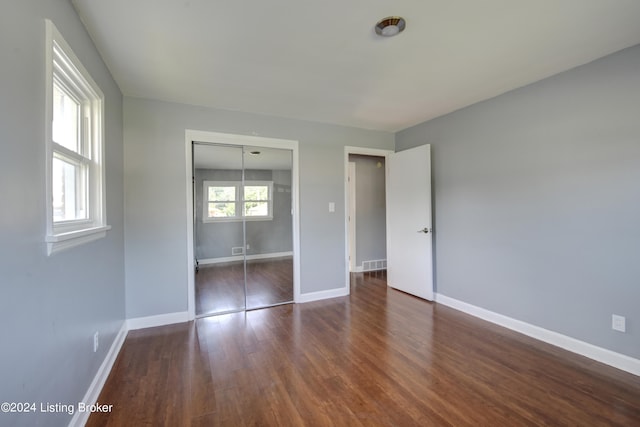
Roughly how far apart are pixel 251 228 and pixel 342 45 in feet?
7.89

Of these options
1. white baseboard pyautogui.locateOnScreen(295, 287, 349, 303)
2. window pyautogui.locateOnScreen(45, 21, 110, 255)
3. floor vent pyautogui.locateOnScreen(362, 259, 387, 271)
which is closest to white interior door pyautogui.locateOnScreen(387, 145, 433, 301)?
white baseboard pyautogui.locateOnScreen(295, 287, 349, 303)

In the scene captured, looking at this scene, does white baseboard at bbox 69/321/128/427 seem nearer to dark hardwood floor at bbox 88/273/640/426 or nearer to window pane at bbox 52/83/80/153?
dark hardwood floor at bbox 88/273/640/426

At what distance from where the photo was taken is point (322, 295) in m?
3.85

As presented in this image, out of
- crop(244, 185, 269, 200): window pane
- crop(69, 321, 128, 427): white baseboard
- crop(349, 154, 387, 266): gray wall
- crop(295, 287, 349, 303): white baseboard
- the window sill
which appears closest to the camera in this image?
the window sill

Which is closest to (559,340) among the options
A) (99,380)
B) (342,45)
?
(342,45)

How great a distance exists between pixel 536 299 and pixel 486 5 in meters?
2.55

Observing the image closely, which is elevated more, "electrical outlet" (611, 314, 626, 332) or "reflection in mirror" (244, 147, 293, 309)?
"reflection in mirror" (244, 147, 293, 309)

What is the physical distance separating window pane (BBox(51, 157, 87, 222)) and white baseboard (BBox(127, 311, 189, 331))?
146 centimetres

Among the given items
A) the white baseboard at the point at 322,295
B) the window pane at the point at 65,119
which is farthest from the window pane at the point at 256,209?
the window pane at the point at 65,119

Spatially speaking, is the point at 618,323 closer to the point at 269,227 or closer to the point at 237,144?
the point at 269,227

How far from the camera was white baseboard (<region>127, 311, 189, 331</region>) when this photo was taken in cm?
288

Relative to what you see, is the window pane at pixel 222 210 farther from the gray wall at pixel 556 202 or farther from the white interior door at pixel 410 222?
the gray wall at pixel 556 202

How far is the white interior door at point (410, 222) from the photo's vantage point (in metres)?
3.67

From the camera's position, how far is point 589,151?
2293 millimetres
